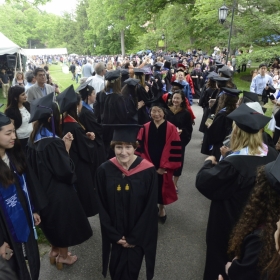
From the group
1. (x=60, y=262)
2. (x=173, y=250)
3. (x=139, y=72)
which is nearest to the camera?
(x=60, y=262)

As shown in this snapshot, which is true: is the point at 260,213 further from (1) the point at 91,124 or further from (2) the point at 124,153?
(1) the point at 91,124

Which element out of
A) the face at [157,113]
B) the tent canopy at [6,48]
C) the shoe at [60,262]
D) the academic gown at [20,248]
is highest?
the tent canopy at [6,48]

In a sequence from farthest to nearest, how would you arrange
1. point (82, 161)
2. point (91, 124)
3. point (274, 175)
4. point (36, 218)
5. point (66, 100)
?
1. point (91, 124)
2. point (82, 161)
3. point (66, 100)
4. point (36, 218)
5. point (274, 175)

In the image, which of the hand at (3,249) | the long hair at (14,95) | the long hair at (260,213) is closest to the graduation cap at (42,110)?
the hand at (3,249)

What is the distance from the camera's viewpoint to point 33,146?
2.96 meters

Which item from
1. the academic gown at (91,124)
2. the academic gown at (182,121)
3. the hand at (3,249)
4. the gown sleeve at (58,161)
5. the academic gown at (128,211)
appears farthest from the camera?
the academic gown at (182,121)

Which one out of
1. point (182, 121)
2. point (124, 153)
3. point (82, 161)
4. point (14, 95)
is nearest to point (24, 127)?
point (14, 95)

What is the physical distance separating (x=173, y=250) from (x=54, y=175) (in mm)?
1826

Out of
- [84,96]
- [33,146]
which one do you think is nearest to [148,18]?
[84,96]

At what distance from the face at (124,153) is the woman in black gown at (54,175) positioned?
0.68m

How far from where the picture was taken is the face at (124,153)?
8.44 ft

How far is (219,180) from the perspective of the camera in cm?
234

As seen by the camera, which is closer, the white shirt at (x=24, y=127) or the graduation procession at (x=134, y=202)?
the graduation procession at (x=134, y=202)

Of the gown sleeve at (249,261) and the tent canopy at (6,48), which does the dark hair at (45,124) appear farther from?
the tent canopy at (6,48)
